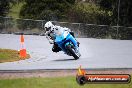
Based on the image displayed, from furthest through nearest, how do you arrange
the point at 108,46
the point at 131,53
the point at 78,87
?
the point at 108,46 < the point at 131,53 < the point at 78,87

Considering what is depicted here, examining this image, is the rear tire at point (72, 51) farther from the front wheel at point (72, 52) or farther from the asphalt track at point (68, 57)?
the asphalt track at point (68, 57)

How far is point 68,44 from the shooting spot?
24.5 meters

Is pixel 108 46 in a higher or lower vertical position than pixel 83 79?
lower

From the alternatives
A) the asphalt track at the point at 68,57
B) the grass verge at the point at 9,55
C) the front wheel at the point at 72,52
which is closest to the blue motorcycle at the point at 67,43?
the front wheel at the point at 72,52

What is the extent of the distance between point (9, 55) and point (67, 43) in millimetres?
3149

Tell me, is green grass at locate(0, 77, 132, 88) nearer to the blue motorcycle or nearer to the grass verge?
the grass verge

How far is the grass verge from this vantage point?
24288 mm

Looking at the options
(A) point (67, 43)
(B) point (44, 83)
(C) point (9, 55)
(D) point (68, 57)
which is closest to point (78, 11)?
(D) point (68, 57)

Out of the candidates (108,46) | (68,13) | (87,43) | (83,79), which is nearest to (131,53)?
(108,46)

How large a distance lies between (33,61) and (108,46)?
911cm

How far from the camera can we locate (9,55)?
25578 mm

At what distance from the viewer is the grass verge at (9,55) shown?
24.3 metres

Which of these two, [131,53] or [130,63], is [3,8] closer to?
[131,53]

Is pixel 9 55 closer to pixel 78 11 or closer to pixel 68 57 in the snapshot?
pixel 68 57
